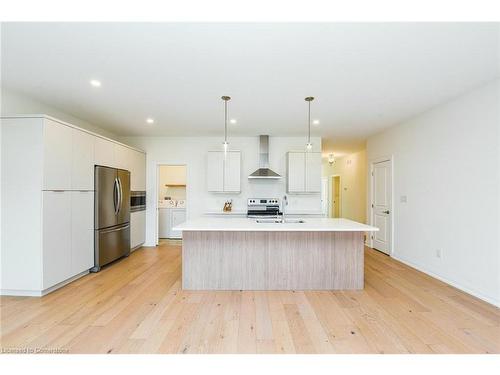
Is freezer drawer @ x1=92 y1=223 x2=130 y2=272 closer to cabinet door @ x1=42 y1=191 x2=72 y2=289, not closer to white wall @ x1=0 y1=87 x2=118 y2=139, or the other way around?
cabinet door @ x1=42 y1=191 x2=72 y2=289

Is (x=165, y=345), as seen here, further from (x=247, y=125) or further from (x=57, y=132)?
(x=247, y=125)

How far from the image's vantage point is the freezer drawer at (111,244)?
3.87m

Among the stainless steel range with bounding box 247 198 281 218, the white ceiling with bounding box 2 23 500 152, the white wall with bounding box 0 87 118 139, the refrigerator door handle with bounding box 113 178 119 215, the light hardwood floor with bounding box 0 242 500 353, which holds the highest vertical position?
the white ceiling with bounding box 2 23 500 152

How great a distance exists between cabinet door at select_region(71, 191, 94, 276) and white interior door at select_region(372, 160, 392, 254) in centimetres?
526

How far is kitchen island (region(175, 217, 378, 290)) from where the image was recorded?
3188 millimetres

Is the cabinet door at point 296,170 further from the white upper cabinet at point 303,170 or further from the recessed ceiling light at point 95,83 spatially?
the recessed ceiling light at point 95,83

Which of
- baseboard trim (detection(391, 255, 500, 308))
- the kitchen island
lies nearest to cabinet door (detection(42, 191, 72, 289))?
the kitchen island

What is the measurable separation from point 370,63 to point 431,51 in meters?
0.48

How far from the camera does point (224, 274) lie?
10.5 ft

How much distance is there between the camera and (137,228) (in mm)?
5195

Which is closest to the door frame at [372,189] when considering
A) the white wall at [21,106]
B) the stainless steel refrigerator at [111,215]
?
the stainless steel refrigerator at [111,215]

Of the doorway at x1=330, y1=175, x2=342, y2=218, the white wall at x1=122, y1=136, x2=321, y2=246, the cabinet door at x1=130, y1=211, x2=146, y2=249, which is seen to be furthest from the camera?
the doorway at x1=330, y1=175, x2=342, y2=218

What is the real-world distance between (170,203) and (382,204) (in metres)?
5.11

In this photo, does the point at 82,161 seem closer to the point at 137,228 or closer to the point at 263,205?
the point at 137,228
